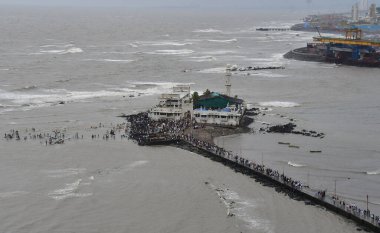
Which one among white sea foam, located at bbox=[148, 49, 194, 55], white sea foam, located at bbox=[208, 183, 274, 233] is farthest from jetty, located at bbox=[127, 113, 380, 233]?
white sea foam, located at bbox=[148, 49, 194, 55]

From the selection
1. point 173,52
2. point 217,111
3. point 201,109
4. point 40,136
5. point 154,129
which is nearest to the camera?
point 40,136

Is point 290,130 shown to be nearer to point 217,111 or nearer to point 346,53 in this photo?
point 217,111

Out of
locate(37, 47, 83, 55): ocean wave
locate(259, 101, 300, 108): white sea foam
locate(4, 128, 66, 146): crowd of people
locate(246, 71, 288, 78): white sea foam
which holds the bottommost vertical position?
locate(4, 128, 66, 146): crowd of people

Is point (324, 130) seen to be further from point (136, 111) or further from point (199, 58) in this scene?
point (199, 58)

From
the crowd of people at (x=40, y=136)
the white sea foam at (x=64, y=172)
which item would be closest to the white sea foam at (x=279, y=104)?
the crowd of people at (x=40, y=136)

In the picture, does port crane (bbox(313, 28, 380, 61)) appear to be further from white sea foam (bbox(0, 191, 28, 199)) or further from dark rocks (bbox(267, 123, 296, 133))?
white sea foam (bbox(0, 191, 28, 199))

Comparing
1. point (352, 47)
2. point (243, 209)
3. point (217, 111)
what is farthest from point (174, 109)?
point (352, 47)
